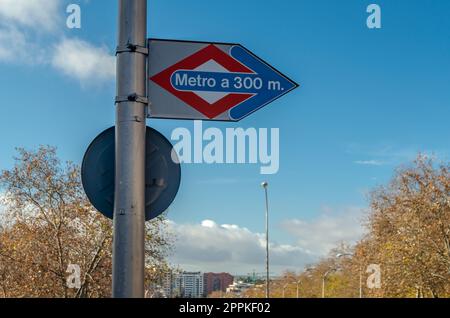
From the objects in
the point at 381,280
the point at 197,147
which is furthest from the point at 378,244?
the point at 197,147

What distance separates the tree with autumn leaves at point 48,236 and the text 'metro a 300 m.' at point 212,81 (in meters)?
20.1

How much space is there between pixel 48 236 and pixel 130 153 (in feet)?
70.9

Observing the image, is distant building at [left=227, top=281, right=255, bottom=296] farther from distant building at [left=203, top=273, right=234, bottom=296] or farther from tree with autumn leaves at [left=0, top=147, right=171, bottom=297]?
tree with autumn leaves at [left=0, top=147, right=171, bottom=297]

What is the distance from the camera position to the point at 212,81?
399 centimetres

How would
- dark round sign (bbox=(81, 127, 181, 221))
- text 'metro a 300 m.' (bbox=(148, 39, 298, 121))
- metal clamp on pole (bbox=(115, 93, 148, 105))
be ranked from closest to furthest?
metal clamp on pole (bbox=(115, 93, 148, 105))
dark round sign (bbox=(81, 127, 181, 221))
text 'metro a 300 m.' (bbox=(148, 39, 298, 121))

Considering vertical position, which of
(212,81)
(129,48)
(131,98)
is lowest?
(131,98)

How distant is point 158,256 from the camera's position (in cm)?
2438

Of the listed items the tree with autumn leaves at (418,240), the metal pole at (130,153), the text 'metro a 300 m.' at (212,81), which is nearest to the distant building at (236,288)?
the tree with autumn leaves at (418,240)

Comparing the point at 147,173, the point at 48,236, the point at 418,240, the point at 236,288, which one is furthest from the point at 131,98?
the point at 236,288

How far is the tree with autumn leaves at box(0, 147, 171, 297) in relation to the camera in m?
23.8

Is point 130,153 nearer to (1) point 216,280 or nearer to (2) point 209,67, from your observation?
(2) point 209,67

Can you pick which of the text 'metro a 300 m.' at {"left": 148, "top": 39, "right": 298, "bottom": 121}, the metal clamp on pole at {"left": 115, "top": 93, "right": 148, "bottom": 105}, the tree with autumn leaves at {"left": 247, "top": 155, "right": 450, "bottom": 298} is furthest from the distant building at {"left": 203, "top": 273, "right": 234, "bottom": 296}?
the metal clamp on pole at {"left": 115, "top": 93, "right": 148, "bottom": 105}

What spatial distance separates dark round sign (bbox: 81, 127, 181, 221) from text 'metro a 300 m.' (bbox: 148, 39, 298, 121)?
232mm
